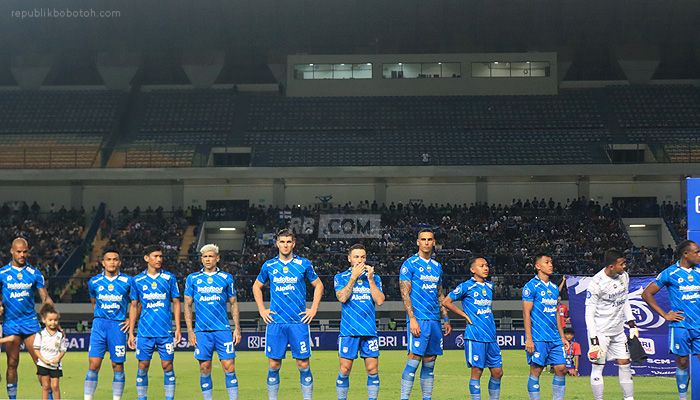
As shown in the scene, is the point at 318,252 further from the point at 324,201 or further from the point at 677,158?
the point at 677,158

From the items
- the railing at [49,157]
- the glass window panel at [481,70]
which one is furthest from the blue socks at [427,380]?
the glass window panel at [481,70]

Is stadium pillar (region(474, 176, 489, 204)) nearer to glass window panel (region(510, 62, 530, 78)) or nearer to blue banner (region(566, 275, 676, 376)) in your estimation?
glass window panel (region(510, 62, 530, 78))

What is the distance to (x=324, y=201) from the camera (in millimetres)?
52406

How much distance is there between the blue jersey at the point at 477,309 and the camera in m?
14.5

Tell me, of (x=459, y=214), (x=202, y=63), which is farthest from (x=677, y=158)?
(x=202, y=63)

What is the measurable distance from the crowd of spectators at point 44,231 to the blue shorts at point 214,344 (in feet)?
96.7

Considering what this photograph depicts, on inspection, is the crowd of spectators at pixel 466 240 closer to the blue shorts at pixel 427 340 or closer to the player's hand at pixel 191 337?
the blue shorts at pixel 427 340

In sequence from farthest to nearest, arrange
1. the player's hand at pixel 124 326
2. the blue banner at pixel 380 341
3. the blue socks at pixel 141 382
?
the blue banner at pixel 380 341, the player's hand at pixel 124 326, the blue socks at pixel 141 382

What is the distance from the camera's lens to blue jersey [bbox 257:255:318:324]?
14.2m

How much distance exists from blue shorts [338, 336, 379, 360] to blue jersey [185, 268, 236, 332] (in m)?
1.80

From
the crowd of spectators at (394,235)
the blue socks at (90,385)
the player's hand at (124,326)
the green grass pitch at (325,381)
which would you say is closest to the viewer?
the blue socks at (90,385)

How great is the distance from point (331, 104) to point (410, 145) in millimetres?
6703

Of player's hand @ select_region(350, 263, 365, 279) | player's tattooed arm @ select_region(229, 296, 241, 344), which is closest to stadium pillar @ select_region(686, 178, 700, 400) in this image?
player's hand @ select_region(350, 263, 365, 279)

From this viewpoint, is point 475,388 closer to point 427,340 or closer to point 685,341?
point 427,340
